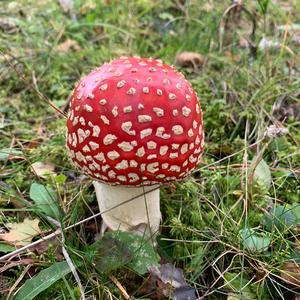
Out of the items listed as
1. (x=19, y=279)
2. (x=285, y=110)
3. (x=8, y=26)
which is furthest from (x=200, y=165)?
(x=8, y=26)

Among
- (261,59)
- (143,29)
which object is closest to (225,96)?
(261,59)

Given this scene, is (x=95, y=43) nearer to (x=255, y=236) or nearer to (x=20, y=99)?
(x=20, y=99)

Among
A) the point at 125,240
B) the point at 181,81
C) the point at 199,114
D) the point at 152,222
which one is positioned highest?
the point at 181,81

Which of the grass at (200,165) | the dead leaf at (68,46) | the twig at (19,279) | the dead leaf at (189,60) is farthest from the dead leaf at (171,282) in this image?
the dead leaf at (68,46)

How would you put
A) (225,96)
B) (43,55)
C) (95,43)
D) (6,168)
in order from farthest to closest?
(95,43) → (43,55) → (225,96) → (6,168)

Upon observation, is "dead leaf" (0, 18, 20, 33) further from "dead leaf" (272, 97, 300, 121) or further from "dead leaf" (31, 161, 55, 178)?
"dead leaf" (272, 97, 300, 121)

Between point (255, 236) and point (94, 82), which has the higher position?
point (94, 82)

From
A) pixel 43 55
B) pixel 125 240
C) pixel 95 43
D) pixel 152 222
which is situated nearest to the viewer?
pixel 125 240
